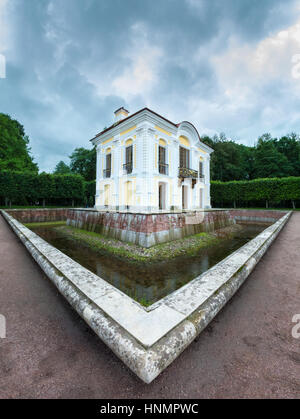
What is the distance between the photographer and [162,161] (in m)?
12.5

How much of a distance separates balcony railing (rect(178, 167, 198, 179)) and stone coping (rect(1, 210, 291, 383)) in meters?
11.6

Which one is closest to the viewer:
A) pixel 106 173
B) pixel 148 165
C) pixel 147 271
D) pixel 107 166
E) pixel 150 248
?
pixel 147 271

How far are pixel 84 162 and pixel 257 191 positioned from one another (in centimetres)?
3230

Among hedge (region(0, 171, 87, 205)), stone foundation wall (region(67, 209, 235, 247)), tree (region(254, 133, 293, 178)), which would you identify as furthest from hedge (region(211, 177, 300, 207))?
hedge (region(0, 171, 87, 205))

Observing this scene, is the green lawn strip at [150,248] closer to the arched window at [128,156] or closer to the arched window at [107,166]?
the arched window at [128,156]

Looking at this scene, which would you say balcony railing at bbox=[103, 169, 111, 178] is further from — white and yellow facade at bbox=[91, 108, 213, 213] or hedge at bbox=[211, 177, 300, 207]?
hedge at bbox=[211, 177, 300, 207]

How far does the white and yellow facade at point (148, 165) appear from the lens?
442 inches

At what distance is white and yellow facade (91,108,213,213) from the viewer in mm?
11227

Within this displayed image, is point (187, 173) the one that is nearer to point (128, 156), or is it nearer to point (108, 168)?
point (128, 156)

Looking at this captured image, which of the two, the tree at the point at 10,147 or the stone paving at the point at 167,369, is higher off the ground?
the tree at the point at 10,147

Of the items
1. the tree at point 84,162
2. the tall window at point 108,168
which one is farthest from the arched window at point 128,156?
the tree at point 84,162

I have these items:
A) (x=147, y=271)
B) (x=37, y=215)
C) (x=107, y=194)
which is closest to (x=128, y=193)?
(x=107, y=194)

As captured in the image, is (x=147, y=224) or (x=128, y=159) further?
(x=128, y=159)
